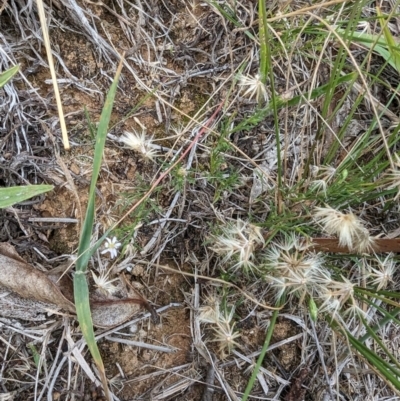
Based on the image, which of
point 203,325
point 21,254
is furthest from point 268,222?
point 21,254

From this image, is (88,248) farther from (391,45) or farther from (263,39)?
(391,45)

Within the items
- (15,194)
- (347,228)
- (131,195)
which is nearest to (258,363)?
(347,228)

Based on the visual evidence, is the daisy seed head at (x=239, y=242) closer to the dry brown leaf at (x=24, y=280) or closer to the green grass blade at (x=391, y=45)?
the dry brown leaf at (x=24, y=280)

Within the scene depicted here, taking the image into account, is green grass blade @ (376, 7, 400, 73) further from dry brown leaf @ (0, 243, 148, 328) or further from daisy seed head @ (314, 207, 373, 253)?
dry brown leaf @ (0, 243, 148, 328)

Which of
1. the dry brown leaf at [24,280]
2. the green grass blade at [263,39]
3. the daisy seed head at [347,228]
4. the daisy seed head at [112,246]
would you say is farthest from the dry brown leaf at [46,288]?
the green grass blade at [263,39]

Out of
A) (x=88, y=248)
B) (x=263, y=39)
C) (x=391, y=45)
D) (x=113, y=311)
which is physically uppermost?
(x=263, y=39)


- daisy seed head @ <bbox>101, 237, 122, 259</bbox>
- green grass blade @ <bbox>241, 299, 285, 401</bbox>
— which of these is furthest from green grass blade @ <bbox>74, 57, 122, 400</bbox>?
green grass blade @ <bbox>241, 299, 285, 401</bbox>

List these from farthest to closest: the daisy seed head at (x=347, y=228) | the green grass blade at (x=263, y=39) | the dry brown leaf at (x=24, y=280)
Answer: the dry brown leaf at (x=24, y=280)
the green grass blade at (x=263, y=39)
the daisy seed head at (x=347, y=228)

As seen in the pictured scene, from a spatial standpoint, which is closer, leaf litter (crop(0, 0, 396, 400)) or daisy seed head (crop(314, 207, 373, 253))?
daisy seed head (crop(314, 207, 373, 253))
